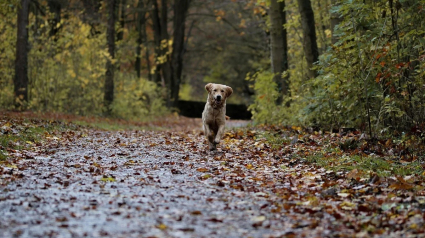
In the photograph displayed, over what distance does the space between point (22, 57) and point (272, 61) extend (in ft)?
30.9

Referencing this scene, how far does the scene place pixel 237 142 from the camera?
41.8 ft

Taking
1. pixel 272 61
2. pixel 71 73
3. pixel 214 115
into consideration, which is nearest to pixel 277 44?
pixel 272 61

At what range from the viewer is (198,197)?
5855 mm

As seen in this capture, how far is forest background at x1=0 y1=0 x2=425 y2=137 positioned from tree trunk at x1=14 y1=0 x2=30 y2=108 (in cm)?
4

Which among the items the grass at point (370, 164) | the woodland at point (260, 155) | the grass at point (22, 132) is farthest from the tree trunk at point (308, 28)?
the grass at point (22, 132)

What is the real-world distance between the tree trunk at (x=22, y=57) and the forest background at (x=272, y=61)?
38 mm

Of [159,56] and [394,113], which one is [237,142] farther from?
[159,56]

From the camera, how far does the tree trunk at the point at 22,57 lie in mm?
18359

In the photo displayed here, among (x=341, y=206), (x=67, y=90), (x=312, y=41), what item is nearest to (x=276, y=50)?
(x=312, y=41)

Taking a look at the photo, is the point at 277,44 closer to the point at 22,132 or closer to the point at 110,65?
the point at 110,65

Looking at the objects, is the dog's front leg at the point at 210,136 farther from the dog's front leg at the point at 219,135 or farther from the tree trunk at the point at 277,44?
the tree trunk at the point at 277,44

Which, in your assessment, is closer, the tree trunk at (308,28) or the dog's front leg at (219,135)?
the dog's front leg at (219,135)

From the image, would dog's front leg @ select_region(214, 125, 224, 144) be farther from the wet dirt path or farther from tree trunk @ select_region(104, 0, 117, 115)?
tree trunk @ select_region(104, 0, 117, 115)

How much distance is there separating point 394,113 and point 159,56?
22.4m
